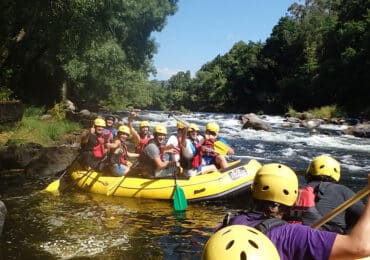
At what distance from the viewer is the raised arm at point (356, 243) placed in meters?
2.14

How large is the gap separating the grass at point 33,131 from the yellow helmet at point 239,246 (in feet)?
35.3

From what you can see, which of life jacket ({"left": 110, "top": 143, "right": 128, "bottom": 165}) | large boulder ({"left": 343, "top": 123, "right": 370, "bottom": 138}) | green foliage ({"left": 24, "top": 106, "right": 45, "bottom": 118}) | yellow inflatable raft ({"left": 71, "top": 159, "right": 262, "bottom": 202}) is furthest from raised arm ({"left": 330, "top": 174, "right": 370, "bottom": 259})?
large boulder ({"left": 343, "top": 123, "right": 370, "bottom": 138})

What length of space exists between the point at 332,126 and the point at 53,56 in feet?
50.7

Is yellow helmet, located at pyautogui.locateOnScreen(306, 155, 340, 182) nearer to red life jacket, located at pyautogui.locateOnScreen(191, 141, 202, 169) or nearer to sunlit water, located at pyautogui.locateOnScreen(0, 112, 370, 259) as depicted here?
sunlit water, located at pyautogui.locateOnScreen(0, 112, 370, 259)

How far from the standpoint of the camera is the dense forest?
14171 mm

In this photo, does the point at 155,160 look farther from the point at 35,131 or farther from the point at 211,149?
the point at 35,131

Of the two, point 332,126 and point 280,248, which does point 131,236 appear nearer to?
point 280,248

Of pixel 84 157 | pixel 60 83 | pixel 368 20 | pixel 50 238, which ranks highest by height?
pixel 368 20

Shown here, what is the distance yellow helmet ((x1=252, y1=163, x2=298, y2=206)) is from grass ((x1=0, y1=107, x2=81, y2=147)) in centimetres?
1023

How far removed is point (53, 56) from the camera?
18609mm

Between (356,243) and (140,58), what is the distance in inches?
1135

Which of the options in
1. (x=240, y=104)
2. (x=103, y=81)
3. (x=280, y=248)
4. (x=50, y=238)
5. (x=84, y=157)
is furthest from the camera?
(x=240, y=104)

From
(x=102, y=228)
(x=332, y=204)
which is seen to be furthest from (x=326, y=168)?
(x=102, y=228)

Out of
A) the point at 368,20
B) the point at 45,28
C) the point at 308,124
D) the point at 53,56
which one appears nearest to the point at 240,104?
the point at 368,20
